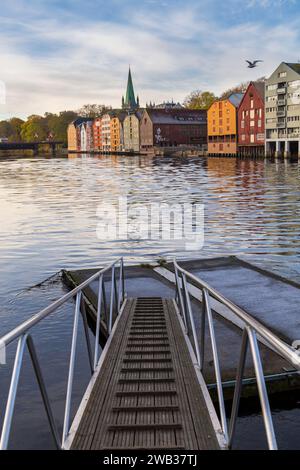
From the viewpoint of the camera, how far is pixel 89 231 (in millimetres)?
30172

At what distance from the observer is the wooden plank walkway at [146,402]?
5.07 meters

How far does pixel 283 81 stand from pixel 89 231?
79.6 m

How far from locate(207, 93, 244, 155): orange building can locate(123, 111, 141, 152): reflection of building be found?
1797 inches

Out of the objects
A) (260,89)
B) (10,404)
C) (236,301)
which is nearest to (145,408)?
(10,404)

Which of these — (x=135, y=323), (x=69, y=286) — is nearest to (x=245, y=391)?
(x=135, y=323)

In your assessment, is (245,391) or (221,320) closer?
(245,391)

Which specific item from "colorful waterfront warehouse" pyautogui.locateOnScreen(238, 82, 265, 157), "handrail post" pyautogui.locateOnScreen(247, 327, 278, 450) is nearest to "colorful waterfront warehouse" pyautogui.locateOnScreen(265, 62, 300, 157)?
"colorful waterfront warehouse" pyautogui.locateOnScreen(238, 82, 265, 157)

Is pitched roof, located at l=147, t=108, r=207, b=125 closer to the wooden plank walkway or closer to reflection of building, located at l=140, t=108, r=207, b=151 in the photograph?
reflection of building, located at l=140, t=108, r=207, b=151

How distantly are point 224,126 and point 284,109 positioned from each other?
1005 inches

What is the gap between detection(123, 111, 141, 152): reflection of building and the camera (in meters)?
174

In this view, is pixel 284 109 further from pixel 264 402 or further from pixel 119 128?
pixel 119 128

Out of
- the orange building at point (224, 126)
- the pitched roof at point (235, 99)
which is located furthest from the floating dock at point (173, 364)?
the pitched roof at point (235, 99)

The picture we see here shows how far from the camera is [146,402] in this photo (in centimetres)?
606
